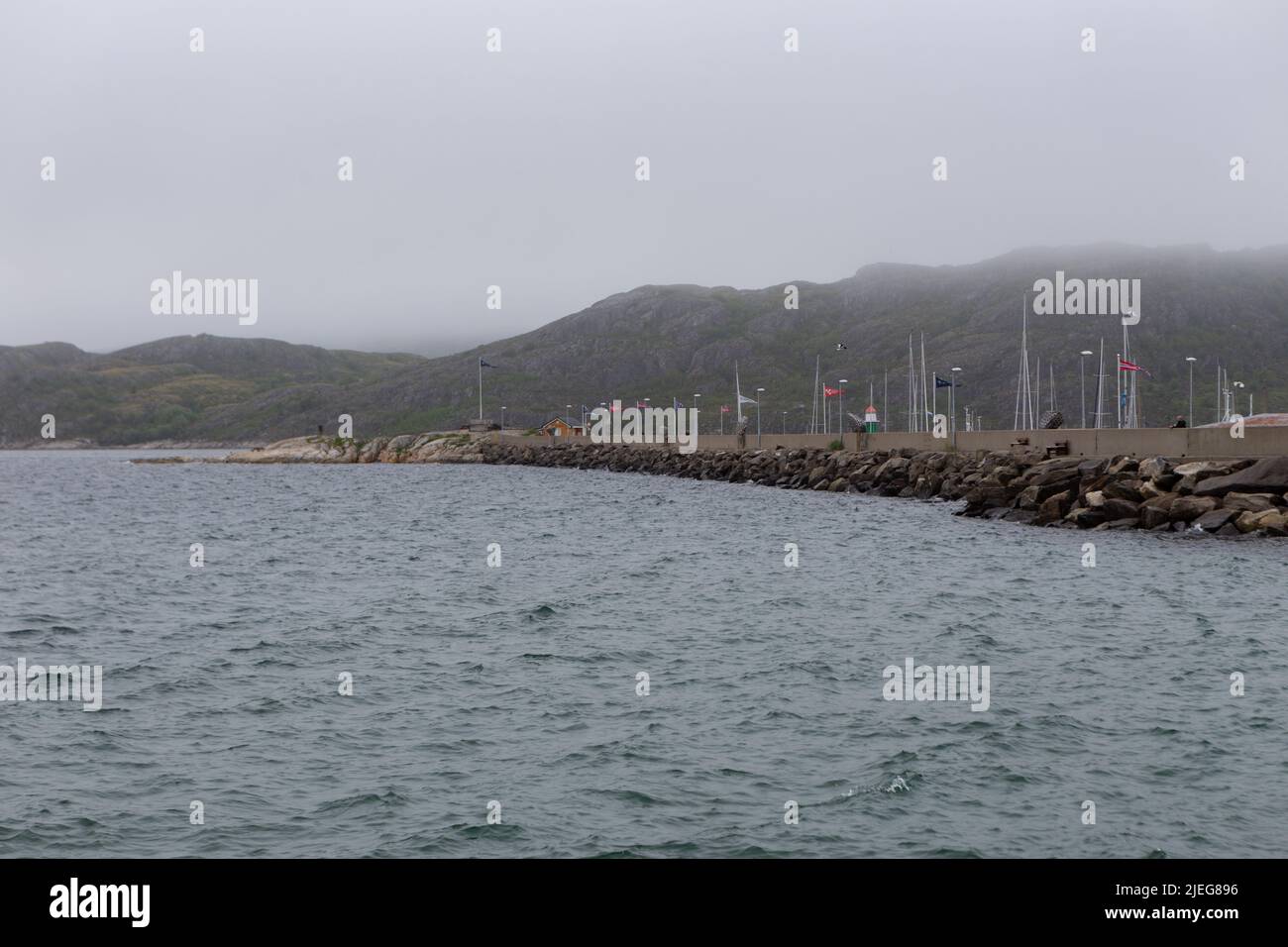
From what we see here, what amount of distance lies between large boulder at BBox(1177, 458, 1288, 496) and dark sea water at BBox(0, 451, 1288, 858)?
21.4 ft

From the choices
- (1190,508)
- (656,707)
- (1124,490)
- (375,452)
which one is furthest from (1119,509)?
(375,452)

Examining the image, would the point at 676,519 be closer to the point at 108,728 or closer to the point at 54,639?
the point at 54,639

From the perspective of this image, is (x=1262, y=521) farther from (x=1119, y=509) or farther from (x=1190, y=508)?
(x=1119, y=509)

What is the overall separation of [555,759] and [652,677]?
443 cm

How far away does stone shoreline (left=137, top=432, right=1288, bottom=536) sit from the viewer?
1580 inches

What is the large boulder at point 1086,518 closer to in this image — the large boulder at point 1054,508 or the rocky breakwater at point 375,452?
the large boulder at point 1054,508

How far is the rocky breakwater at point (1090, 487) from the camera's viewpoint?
131ft

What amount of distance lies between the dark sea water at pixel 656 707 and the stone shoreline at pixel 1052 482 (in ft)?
14.9

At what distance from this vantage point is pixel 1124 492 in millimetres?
43125

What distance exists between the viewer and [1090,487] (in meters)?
45.6

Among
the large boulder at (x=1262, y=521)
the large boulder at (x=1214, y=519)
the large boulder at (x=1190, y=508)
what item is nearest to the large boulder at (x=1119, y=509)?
the large boulder at (x=1190, y=508)

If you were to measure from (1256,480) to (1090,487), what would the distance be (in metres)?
6.15

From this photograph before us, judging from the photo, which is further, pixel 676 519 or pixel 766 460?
pixel 766 460
